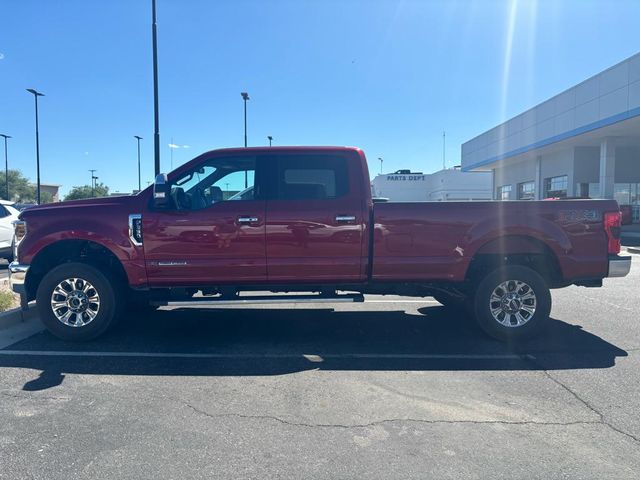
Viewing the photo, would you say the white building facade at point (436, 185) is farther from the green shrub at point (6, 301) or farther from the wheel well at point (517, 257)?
the green shrub at point (6, 301)

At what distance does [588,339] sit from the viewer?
595 centimetres

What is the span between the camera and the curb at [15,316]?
6.23 m

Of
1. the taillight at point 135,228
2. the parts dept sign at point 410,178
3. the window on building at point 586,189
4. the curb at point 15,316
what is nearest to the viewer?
the taillight at point 135,228

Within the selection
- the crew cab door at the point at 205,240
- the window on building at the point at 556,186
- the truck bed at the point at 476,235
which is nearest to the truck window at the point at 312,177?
the crew cab door at the point at 205,240

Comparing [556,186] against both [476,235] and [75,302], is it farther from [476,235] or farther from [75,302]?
[75,302]

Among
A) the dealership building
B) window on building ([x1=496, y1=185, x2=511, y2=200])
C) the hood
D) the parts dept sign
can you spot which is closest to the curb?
the hood

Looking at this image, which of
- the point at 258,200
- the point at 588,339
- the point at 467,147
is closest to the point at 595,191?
the point at 467,147

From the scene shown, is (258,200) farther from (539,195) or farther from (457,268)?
(539,195)

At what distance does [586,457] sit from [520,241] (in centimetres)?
304

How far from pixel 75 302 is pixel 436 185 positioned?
52.2 metres

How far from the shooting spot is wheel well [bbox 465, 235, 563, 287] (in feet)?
19.1

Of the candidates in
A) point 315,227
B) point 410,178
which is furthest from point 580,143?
point 410,178

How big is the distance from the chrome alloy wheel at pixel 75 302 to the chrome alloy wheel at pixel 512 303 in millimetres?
4590

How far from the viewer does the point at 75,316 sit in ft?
18.6
